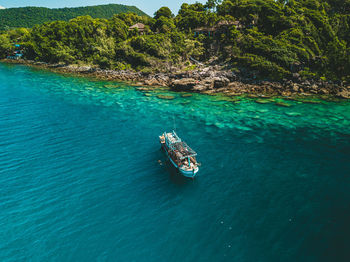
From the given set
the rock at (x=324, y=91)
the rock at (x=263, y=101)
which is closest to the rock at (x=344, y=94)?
the rock at (x=324, y=91)

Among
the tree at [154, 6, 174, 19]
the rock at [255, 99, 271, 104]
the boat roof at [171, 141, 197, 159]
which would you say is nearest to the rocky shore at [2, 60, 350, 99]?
the rock at [255, 99, 271, 104]

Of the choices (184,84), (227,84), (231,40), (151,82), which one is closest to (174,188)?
(184,84)

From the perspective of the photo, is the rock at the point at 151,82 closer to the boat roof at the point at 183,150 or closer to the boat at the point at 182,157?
the boat at the point at 182,157

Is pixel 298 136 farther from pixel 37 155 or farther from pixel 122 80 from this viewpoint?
pixel 122 80

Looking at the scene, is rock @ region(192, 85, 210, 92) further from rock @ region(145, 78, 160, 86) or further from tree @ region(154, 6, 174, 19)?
tree @ region(154, 6, 174, 19)

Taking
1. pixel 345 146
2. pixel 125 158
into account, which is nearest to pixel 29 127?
pixel 125 158

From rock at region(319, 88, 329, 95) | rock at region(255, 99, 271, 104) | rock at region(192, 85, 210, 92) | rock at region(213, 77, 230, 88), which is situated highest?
rock at region(213, 77, 230, 88)
